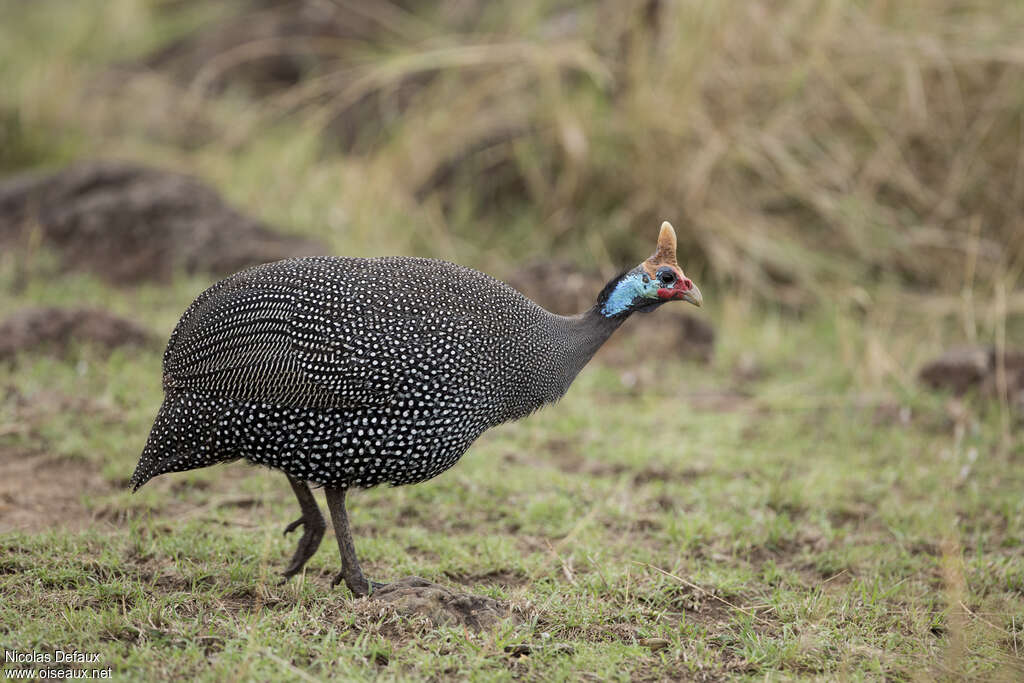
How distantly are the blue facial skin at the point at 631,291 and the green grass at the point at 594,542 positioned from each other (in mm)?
772

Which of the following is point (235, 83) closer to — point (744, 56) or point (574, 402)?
point (744, 56)

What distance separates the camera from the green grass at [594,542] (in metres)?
2.85

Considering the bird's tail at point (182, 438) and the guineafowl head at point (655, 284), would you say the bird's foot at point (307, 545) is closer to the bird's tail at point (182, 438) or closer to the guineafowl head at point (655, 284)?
the bird's tail at point (182, 438)

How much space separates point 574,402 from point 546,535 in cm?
146

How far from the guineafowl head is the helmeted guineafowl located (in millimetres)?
336

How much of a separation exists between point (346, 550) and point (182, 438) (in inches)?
23.2

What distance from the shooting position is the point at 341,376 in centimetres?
303

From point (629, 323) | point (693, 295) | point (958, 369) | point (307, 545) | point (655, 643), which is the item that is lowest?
point (655, 643)

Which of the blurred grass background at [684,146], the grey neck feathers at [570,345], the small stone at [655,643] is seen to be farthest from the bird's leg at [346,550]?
the blurred grass background at [684,146]

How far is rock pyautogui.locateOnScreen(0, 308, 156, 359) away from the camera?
16.1 feet

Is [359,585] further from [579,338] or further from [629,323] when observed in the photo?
[629,323]

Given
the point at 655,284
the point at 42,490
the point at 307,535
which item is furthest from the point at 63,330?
the point at 655,284

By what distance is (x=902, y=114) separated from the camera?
262 inches

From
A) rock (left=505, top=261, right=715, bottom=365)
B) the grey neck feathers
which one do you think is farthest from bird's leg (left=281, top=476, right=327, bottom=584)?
rock (left=505, top=261, right=715, bottom=365)
